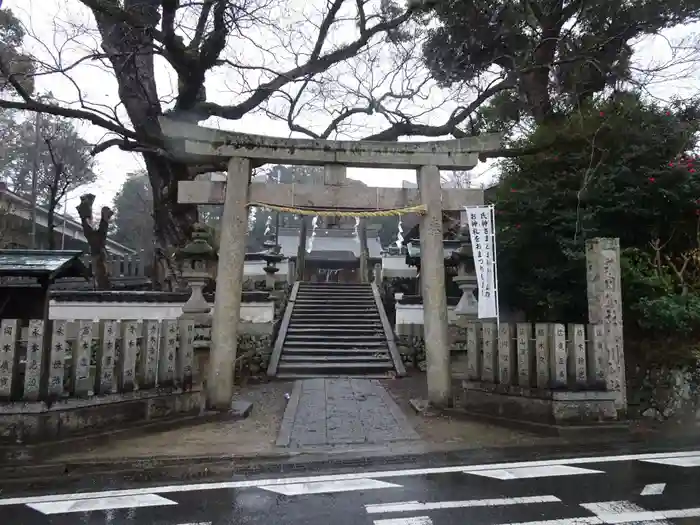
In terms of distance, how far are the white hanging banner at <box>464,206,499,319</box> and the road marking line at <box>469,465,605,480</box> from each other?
2.88 m

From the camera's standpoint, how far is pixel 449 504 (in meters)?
3.97

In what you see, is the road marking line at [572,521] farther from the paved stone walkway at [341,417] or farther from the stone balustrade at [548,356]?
the stone balustrade at [548,356]

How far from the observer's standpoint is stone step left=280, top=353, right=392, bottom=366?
11.7 metres

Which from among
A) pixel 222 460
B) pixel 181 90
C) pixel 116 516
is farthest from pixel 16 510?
pixel 181 90

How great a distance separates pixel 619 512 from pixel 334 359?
8394 mm

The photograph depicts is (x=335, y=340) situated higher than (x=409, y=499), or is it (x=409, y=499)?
(x=335, y=340)

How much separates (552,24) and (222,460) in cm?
1401

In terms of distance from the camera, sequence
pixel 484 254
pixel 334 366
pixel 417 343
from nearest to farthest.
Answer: pixel 484 254
pixel 334 366
pixel 417 343

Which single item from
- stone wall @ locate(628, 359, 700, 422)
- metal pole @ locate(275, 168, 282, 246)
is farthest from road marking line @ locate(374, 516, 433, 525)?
metal pole @ locate(275, 168, 282, 246)

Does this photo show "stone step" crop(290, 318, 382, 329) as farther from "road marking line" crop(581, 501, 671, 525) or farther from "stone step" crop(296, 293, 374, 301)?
"road marking line" crop(581, 501, 671, 525)

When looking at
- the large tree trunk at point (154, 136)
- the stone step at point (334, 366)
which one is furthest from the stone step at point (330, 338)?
the large tree trunk at point (154, 136)

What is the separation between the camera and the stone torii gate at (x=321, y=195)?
24.5ft

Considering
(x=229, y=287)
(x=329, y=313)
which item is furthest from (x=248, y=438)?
(x=329, y=313)

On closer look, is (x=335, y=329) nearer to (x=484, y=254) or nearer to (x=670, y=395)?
(x=484, y=254)
